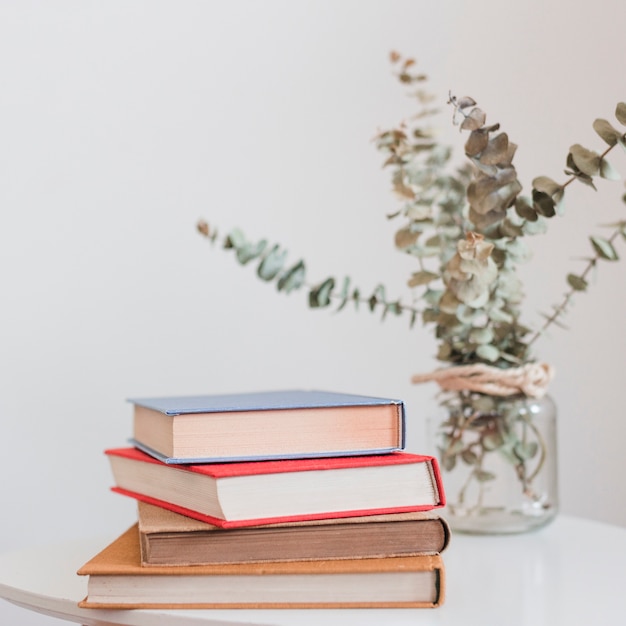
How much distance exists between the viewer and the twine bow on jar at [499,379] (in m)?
0.89

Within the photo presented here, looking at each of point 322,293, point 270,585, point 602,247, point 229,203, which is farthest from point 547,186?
point 229,203

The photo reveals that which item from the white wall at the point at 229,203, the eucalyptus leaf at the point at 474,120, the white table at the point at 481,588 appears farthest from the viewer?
the white wall at the point at 229,203

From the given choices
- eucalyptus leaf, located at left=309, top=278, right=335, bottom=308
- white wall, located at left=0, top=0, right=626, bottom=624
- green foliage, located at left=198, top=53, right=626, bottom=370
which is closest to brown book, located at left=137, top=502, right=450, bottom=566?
green foliage, located at left=198, top=53, right=626, bottom=370

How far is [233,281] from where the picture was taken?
136 cm

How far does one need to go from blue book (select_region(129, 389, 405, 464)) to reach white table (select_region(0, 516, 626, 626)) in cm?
11

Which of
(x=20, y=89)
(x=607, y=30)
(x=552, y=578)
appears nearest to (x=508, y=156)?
(x=552, y=578)

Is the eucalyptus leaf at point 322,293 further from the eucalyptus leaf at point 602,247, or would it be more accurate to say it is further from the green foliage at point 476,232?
the eucalyptus leaf at point 602,247

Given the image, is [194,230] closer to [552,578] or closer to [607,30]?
[607,30]

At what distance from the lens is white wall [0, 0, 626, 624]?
1.25 meters

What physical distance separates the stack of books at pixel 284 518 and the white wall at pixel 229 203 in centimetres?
65

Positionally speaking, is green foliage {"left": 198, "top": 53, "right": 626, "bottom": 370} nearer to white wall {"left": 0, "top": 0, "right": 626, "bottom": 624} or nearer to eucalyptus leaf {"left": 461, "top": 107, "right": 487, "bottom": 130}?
eucalyptus leaf {"left": 461, "top": 107, "right": 487, "bottom": 130}

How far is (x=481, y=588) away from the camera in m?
0.69

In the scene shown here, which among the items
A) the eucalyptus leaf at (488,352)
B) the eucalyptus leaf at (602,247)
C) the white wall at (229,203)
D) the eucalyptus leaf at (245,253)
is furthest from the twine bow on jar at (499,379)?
the white wall at (229,203)

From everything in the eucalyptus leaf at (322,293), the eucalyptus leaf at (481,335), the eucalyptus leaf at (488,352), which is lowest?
the eucalyptus leaf at (488,352)
